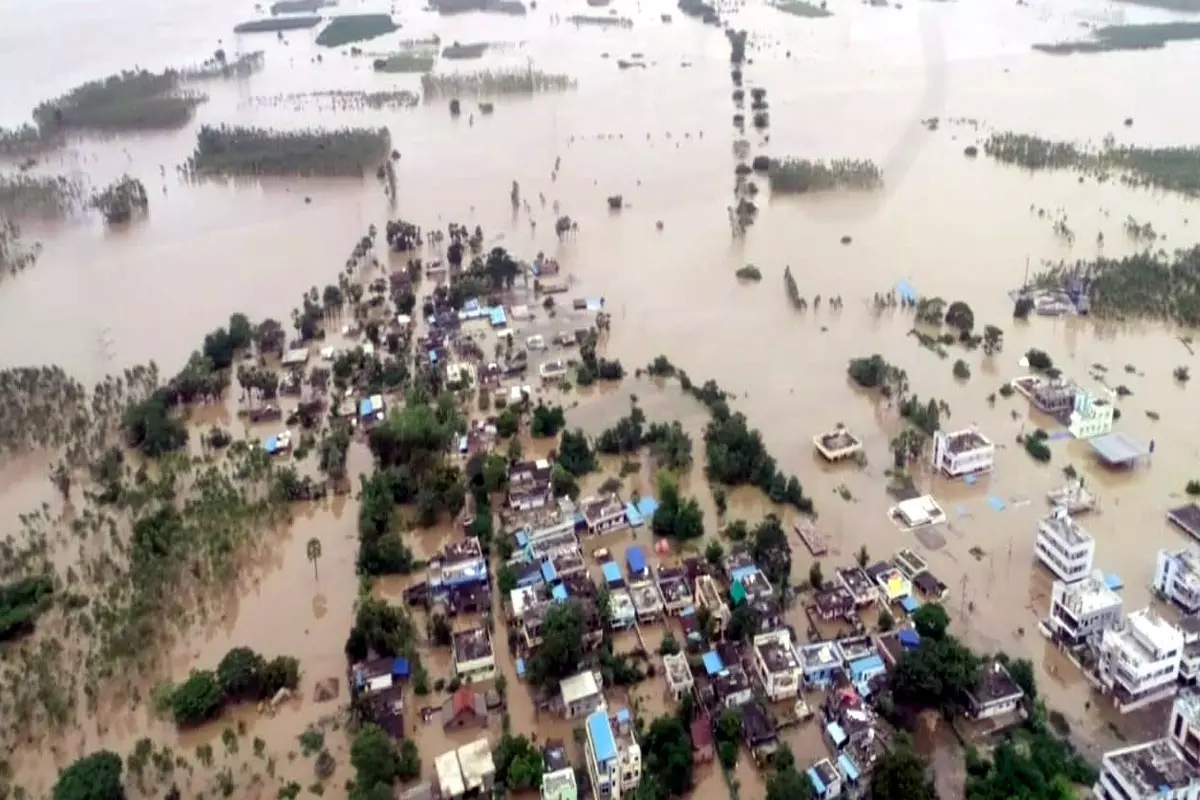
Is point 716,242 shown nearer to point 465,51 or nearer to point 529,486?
point 529,486

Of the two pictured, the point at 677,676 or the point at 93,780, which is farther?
the point at 677,676

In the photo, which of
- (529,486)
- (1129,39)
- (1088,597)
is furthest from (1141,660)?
(1129,39)

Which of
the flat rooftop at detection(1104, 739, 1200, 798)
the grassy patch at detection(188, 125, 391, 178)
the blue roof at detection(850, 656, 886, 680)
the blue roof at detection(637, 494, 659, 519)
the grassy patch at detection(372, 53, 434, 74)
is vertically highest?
the grassy patch at detection(372, 53, 434, 74)

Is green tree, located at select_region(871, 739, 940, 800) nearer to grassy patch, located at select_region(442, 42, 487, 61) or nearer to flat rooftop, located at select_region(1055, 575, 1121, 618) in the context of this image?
flat rooftop, located at select_region(1055, 575, 1121, 618)

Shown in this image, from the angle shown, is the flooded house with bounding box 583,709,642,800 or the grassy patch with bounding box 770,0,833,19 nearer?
the flooded house with bounding box 583,709,642,800

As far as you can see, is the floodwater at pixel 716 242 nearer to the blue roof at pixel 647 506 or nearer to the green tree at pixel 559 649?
the green tree at pixel 559 649

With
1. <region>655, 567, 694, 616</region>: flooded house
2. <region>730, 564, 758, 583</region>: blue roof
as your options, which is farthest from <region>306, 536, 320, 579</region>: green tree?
<region>730, 564, 758, 583</region>: blue roof

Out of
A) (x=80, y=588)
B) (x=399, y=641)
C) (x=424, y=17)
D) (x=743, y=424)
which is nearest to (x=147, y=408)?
(x=80, y=588)
